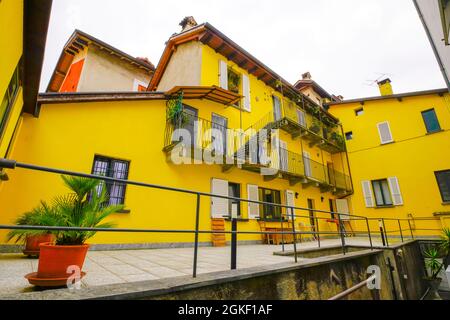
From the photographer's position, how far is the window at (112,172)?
23.9 feet

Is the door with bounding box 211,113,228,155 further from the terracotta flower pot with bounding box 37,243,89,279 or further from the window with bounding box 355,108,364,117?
the window with bounding box 355,108,364,117

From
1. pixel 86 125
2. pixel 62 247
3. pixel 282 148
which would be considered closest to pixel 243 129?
pixel 282 148

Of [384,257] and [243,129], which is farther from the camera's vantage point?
[243,129]

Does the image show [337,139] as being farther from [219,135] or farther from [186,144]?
Answer: [186,144]

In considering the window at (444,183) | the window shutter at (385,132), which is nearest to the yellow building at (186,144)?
the window shutter at (385,132)

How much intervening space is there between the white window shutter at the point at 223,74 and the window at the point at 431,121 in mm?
13738

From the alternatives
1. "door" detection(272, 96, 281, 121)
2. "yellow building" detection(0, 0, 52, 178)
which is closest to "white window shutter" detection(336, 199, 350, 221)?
Answer: "door" detection(272, 96, 281, 121)

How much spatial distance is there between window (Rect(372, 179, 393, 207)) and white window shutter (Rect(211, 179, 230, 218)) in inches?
482

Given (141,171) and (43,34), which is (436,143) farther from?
(43,34)

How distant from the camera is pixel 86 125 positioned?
23.6 ft

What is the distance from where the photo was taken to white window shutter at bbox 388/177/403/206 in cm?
1499

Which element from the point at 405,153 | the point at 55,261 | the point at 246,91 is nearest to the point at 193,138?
the point at 246,91

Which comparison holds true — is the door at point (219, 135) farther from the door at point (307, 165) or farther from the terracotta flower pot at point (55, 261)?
the terracotta flower pot at point (55, 261)

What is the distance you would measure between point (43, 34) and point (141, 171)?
4763 mm
